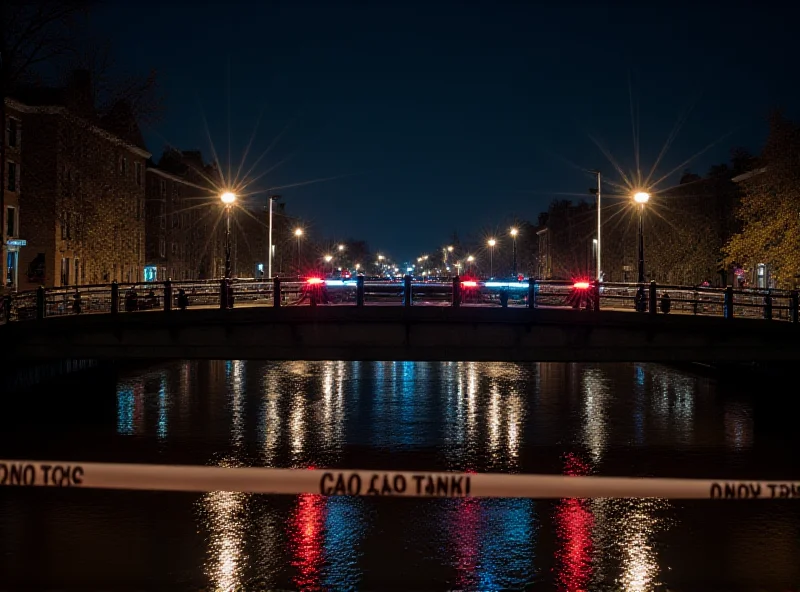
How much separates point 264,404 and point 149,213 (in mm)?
66274

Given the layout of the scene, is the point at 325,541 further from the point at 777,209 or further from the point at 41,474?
the point at 777,209

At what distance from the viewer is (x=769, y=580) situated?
10945 millimetres

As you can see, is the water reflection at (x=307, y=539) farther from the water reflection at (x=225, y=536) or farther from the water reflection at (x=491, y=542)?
the water reflection at (x=491, y=542)

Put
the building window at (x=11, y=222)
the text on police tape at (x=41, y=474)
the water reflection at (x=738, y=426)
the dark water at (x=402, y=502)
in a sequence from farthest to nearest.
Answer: the building window at (x=11, y=222)
the water reflection at (x=738, y=426)
the dark water at (x=402, y=502)
the text on police tape at (x=41, y=474)

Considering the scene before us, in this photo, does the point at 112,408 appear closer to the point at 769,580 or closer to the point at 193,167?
the point at 769,580

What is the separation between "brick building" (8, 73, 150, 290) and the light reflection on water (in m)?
19.6

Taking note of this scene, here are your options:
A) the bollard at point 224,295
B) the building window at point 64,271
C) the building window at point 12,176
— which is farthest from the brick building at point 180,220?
the bollard at point 224,295

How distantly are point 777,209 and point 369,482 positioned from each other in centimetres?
5007

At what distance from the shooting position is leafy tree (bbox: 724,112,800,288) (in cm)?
5128

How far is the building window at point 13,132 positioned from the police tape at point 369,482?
2181 inches

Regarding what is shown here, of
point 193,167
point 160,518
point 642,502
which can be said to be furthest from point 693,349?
point 193,167

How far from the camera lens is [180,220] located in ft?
334

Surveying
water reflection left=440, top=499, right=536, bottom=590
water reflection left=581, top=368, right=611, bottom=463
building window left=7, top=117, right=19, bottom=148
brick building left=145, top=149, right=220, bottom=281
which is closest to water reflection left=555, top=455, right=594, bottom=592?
water reflection left=440, top=499, right=536, bottom=590

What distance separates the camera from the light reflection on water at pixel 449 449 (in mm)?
→ 11797
